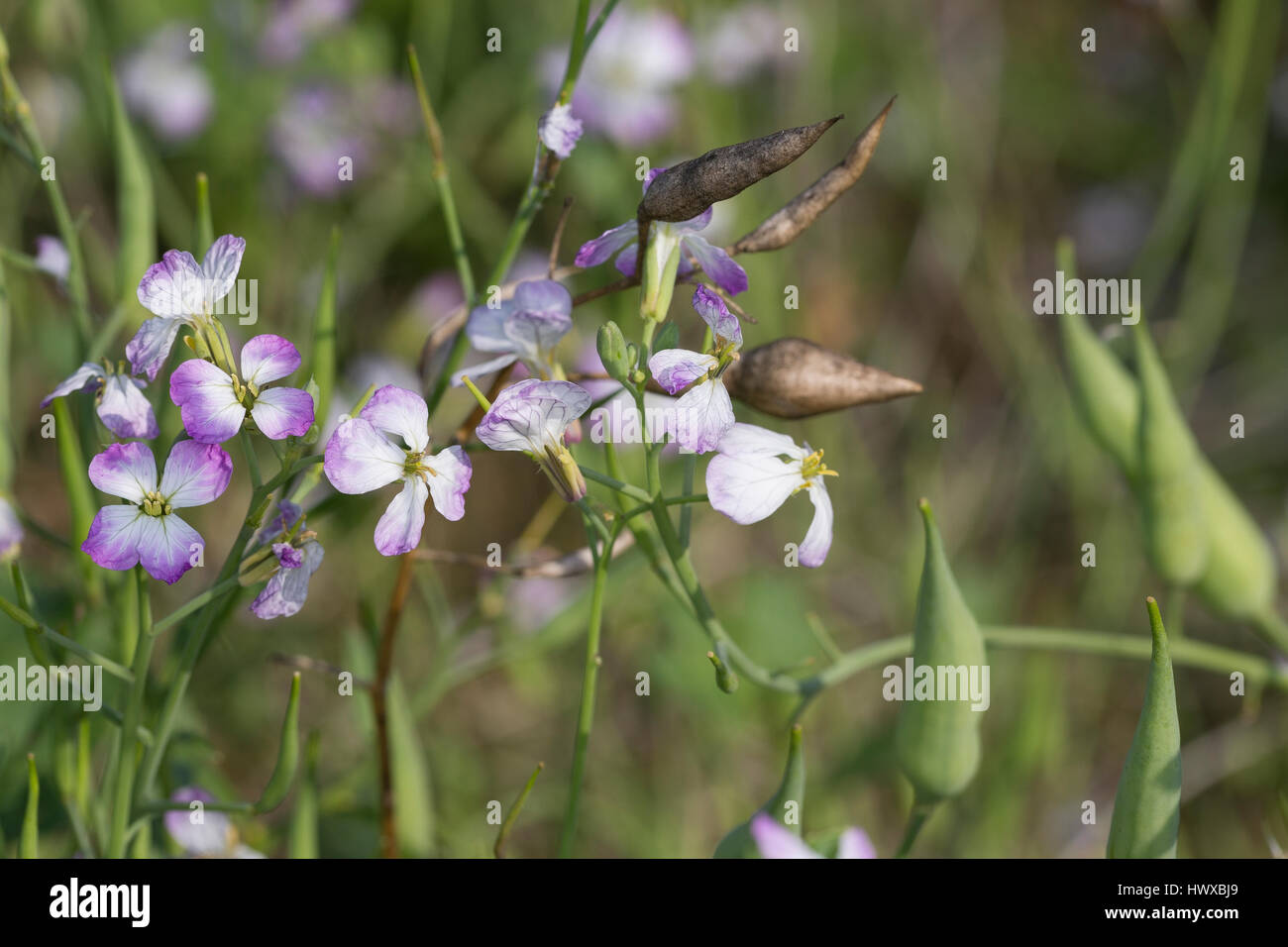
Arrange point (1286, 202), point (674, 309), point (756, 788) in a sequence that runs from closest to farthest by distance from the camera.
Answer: point (756, 788) < point (674, 309) < point (1286, 202)

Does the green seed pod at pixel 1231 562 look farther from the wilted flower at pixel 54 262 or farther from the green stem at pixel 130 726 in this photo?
the wilted flower at pixel 54 262

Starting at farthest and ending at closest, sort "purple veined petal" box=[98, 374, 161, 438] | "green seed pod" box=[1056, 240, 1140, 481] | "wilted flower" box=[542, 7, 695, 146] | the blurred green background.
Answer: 1. "wilted flower" box=[542, 7, 695, 146]
2. the blurred green background
3. "green seed pod" box=[1056, 240, 1140, 481]
4. "purple veined petal" box=[98, 374, 161, 438]

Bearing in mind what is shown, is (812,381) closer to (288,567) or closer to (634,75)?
(288,567)

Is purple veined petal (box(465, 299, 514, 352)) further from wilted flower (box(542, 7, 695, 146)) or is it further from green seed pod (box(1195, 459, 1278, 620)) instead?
wilted flower (box(542, 7, 695, 146))

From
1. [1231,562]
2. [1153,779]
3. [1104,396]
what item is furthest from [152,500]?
[1231,562]
